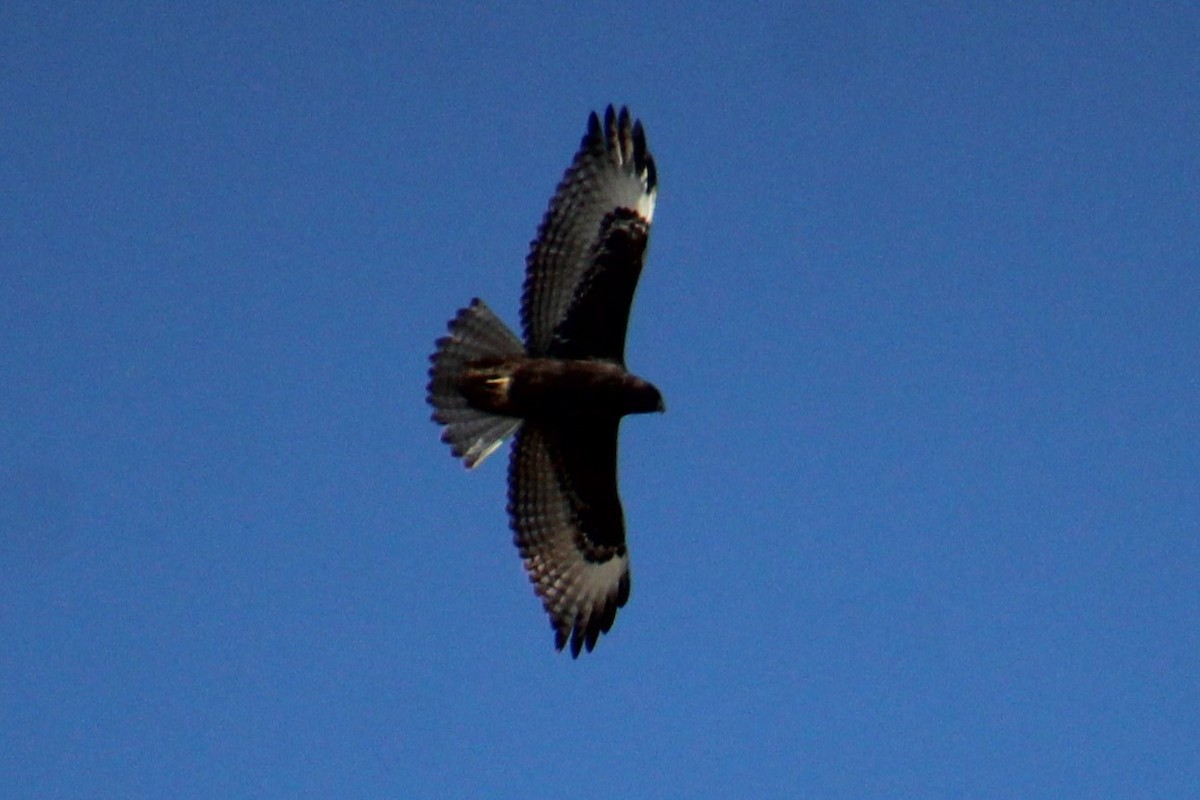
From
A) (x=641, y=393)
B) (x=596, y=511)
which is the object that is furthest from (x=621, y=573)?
(x=641, y=393)

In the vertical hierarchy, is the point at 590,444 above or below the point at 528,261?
below

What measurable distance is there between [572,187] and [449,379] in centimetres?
145

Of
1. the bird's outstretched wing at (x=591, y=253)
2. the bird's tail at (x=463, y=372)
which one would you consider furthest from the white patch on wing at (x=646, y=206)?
the bird's tail at (x=463, y=372)

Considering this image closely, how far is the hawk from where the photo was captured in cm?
1355

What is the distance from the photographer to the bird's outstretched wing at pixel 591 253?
13602mm

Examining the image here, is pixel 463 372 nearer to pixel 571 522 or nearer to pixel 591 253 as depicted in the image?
pixel 591 253

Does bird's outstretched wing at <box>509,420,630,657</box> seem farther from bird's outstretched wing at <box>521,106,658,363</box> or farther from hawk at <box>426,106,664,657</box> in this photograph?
bird's outstretched wing at <box>521,106,658,363</box>

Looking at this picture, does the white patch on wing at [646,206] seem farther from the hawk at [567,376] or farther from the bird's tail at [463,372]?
the bird's tail at [463,372]

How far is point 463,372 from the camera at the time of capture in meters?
13.5

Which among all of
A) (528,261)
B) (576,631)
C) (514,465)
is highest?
(528,261)

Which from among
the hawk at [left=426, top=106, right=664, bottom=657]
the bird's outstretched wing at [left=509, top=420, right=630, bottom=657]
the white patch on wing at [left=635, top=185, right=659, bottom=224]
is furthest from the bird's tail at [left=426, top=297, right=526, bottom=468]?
the white patch on wing at [left=635, top=185, right=659, bottom=224]

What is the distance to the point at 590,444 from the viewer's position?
14.1m

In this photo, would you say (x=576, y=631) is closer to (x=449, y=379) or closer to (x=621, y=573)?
(x=621, y=573)

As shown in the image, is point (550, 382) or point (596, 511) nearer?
point (550, 382)
